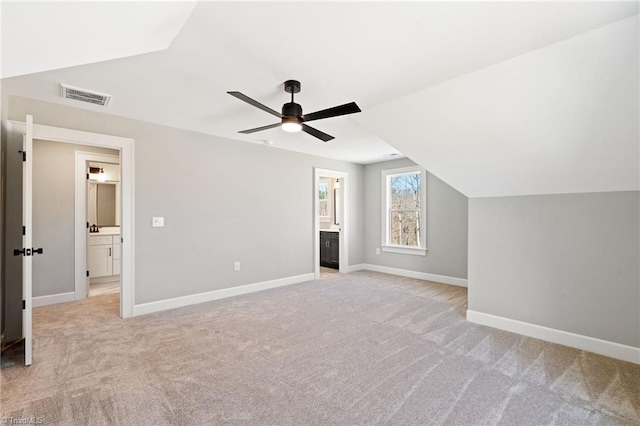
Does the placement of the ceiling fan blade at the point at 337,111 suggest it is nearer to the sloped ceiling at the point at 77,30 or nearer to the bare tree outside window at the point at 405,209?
the sloped ceiling at the point at 77,30

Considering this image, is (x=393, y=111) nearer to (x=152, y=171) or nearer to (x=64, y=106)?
(x=152, y=171)

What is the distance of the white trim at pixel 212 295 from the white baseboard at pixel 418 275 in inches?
66.0

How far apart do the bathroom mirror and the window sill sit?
5.46 meters

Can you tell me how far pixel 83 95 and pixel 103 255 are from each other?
3.39 meters

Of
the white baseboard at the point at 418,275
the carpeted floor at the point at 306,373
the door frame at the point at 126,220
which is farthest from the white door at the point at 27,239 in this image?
the white baseboard at the point at 418,275

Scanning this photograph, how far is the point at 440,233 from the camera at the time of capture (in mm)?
5348

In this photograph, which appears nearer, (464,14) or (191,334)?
(464,14)

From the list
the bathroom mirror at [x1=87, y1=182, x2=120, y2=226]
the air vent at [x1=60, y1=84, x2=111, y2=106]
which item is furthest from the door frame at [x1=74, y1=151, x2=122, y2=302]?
the air vent at [x1=60, y1=84, x2=111, y2=106]

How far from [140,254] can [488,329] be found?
414 centimetres

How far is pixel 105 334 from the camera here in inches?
118

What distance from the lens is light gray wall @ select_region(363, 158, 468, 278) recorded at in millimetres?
5082

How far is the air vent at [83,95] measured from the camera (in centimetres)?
275

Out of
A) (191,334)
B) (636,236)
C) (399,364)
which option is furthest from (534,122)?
(191,334)

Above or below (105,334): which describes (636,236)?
above
